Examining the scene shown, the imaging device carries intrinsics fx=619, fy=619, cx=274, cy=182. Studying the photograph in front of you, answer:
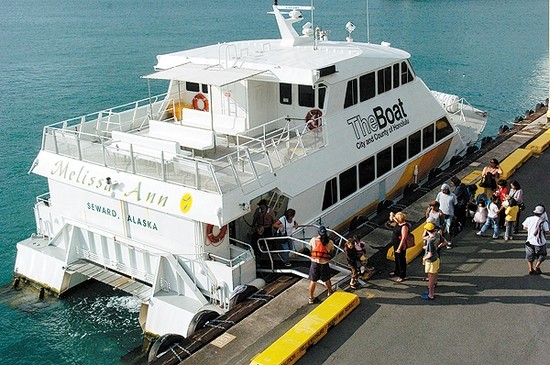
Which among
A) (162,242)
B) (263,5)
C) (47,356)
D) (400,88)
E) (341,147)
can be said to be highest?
(263,5)

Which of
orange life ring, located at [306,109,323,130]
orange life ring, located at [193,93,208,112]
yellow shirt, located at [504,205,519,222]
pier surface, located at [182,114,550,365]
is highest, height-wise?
orange life ring, located at [193,93,208,112]

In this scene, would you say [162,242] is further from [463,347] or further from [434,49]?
[434,49]

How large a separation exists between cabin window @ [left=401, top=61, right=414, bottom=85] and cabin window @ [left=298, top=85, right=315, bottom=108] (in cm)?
375

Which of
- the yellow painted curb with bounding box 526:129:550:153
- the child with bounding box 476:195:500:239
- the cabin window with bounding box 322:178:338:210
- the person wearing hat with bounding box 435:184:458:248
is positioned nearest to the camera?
the person wearing hat with bounding box 435:184:458:248

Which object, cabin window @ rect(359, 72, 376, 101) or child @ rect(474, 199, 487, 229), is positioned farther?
cabin window @ rect(359, 72, 376, 101)

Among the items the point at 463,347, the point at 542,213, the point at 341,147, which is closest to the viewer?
the point at 463,347

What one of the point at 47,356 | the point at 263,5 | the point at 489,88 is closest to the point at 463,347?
the point at 47,356

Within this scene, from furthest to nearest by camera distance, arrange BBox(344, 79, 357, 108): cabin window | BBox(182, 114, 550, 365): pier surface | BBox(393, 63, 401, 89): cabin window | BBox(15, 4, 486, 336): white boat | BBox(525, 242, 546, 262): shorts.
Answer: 1. BBox(393, 63, 401, 89): cabin window
2. BBox(344, 79, 357, 108): cabin window
3. BBox(15, 4, 486, 336): white boat
4. BBox(525, 242, 546, 262): shorts
5. BBox(182, 114, 550, 365): pier surface

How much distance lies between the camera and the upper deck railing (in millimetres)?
12312

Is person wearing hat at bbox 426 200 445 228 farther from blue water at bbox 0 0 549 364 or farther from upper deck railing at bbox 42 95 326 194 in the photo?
blue water at bbox 0 0 549 364

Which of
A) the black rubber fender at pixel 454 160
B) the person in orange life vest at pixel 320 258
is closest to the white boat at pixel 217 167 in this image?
the person in orange life vest at pixel 320 258

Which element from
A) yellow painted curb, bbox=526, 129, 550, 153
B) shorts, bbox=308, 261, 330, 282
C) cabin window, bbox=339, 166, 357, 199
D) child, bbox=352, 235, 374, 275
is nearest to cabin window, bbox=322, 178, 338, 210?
cabin window, bbox=339, 166, 357, 199

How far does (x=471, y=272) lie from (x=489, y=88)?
109ft

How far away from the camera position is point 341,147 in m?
15.2
